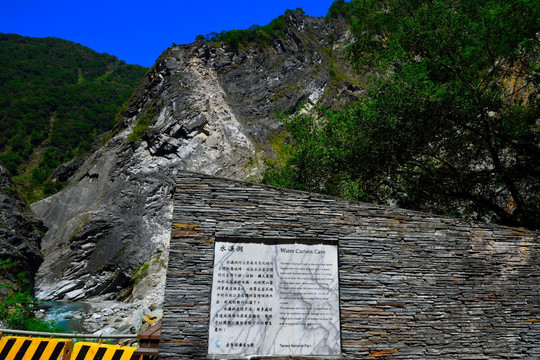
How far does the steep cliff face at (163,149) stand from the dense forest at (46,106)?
18.7m

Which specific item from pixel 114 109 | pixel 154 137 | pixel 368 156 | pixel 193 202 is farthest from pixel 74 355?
pixel 114 109

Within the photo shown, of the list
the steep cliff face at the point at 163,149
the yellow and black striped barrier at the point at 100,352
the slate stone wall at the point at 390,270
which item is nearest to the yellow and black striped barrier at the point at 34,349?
the yellow and black striped barrier at the point at 100,352

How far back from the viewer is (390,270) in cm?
531

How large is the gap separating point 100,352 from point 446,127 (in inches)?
393

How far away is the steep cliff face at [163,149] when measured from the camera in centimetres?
2286

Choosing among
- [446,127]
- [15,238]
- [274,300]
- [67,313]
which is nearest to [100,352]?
[274,300]

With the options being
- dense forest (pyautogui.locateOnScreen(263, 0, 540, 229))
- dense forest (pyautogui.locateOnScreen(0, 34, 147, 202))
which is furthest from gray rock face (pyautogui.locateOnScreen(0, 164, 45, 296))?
dense forest (pyautogui.locateOnScreen(0, 34, 147, 202))

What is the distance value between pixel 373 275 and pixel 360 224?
32.8 inches

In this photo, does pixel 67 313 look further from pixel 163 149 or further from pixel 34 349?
pixel 163 149

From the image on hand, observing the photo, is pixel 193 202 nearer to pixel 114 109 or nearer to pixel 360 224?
pixel 360 224

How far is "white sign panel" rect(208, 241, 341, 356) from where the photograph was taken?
4.74 metres

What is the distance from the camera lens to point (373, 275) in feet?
17.2

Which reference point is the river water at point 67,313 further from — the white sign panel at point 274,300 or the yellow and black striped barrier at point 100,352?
the white sign panel at point 274,300

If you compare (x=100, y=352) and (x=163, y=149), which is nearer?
(x=100, y=352)
